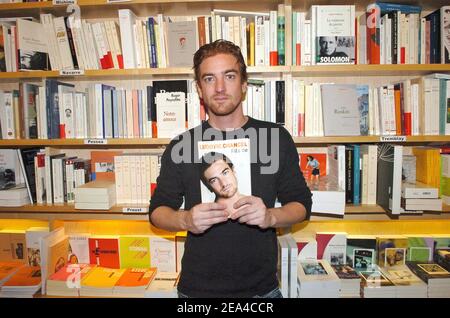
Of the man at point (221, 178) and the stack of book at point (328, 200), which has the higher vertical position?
the man at point (221, 178)

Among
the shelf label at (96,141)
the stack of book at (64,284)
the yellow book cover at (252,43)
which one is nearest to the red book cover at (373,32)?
the yellow book cover at (252,43)

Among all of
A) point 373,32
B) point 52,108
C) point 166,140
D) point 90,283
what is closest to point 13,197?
point 52,108

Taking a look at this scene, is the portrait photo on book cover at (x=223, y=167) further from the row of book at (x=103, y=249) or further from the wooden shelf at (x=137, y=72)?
the row of book at (x=103, y=249)

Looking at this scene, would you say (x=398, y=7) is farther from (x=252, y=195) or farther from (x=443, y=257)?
(x=443, y=257)

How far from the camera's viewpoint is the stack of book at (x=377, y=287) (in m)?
1.93

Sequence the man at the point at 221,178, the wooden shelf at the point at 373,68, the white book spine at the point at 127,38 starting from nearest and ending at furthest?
the man at the point at 221,178, the wooden shelf at the point at 373,68, the white book spine at the point at 127,38

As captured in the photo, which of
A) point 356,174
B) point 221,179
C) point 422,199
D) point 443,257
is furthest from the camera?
point 443,257

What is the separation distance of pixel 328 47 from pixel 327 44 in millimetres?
19

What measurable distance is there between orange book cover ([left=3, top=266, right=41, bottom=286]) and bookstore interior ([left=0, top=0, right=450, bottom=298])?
1 cm

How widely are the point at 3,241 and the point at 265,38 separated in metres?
2.35

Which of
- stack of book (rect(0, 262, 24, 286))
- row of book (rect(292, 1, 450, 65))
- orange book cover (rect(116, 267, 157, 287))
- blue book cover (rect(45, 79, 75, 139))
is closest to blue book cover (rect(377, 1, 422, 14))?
row of book (rect(292, 1, 450, 65))

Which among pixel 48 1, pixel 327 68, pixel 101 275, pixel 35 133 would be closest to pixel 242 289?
pixel 101 275

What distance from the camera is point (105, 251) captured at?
2273 millimetres

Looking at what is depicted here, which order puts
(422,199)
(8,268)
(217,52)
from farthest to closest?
(8,268) → (422,199) → (217,52)
